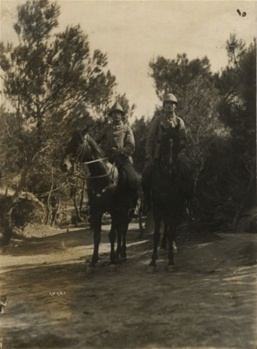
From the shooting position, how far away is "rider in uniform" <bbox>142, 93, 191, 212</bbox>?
667 cm

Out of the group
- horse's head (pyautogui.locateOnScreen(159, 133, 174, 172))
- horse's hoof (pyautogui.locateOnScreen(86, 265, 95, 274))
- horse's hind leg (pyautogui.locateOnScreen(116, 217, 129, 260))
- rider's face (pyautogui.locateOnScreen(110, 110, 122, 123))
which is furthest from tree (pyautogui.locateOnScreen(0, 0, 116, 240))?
horse's hoof (pyautogui.locateOnScreen(86, 265, 95, 274))

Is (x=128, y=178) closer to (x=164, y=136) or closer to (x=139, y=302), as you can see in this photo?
(x=164, y=136)

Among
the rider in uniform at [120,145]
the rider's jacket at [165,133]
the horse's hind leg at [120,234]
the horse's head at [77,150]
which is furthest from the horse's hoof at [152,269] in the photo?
the horse's head at [77,150]

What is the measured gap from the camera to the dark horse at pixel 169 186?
21.6ft

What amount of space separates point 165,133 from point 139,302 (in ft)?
8.72

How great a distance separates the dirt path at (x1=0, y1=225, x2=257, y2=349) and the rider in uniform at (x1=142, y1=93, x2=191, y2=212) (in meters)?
1.39

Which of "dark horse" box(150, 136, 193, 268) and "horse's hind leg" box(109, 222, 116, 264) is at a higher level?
"dark horse" box(150, 136, 193, 268)

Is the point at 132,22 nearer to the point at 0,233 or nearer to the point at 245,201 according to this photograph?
the point at 245,201

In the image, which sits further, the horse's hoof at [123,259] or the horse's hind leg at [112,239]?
the horse's hoof at [123,259]

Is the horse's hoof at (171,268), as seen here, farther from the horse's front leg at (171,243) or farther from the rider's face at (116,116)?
the rider's face at (116,116)

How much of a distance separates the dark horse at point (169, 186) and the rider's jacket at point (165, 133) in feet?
0.44

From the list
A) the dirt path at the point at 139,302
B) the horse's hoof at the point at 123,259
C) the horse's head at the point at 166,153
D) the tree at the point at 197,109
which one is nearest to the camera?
the dirt path at the point at 139,302

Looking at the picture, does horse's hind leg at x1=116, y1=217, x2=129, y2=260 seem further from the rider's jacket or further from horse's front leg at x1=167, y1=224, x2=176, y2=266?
the rider's jacket

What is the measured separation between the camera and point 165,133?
6598mm
